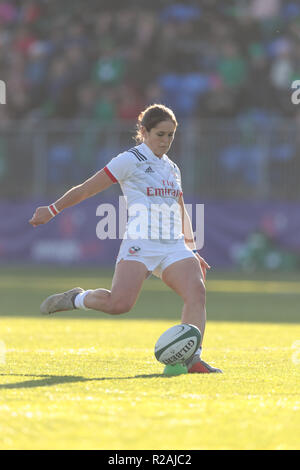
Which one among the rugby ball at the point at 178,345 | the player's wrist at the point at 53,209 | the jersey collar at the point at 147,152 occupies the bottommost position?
the rugby ball at the point at 178,345

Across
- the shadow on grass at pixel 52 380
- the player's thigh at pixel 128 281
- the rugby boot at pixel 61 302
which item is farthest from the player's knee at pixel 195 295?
the rugby boot at pixel 61 302

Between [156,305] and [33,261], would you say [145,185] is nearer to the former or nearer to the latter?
[156,305]

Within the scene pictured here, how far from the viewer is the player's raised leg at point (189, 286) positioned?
7355mm

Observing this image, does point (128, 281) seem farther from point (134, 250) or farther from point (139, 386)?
Result: point (139, 386)

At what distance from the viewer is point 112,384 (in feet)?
21.2

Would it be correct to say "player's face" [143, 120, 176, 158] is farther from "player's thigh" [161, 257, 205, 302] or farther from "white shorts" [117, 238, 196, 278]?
"player's thigh" [161, 257, 205, 302]

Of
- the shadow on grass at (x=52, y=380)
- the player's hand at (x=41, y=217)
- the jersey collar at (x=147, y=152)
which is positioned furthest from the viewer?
the jersey collar at (x=147, y=152)

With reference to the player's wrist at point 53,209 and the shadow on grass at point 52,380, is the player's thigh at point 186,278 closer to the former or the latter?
the shadow on grass at point 52,380

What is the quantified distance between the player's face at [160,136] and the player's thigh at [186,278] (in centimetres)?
88

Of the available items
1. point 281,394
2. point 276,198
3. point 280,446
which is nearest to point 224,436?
point 280,446

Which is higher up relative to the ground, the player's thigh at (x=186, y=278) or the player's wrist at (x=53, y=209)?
the player's wrist at (x=53, y=209)

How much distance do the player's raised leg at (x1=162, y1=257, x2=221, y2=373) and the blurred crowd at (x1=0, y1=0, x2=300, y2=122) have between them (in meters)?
16.8

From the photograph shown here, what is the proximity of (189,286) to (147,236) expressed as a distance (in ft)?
1.67

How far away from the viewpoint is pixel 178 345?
6965mm
